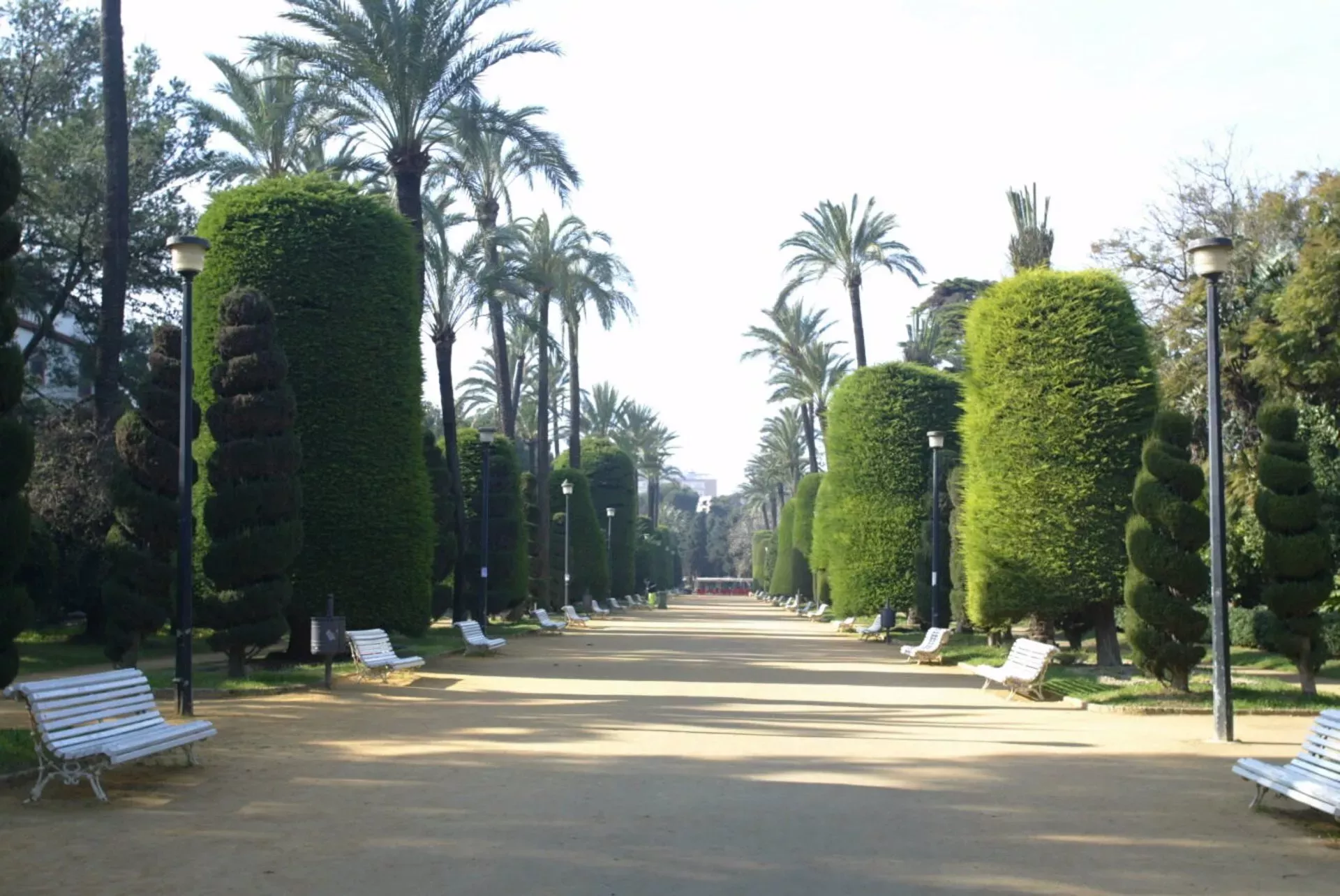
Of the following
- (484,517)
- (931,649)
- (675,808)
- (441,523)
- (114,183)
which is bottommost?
(931,649)

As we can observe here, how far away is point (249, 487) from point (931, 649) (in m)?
13.0

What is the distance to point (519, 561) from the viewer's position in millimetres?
38281

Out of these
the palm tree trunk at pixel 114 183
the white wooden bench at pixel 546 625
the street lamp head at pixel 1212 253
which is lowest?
the white wooden bench at pixel 546 625

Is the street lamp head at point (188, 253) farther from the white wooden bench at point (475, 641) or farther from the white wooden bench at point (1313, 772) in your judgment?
the white wooden bench at point (475, 641)

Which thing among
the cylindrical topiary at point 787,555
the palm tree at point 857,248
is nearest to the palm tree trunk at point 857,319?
the palm tree at point 857,248

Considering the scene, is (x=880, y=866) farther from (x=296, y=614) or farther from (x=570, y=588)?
(x=570, y=588)

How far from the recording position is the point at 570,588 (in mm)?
53156

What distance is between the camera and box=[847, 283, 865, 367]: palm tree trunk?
1731 inches

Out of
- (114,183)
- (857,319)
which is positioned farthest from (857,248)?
(114,183)

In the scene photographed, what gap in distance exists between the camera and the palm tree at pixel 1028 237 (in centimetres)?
2738

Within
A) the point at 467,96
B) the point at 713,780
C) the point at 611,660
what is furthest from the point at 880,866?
the point at 467,96

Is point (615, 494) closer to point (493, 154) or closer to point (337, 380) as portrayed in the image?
point (493, 154)

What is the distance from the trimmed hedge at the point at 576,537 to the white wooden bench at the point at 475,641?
24.8m

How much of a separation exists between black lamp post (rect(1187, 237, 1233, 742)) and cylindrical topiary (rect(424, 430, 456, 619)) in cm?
2233
